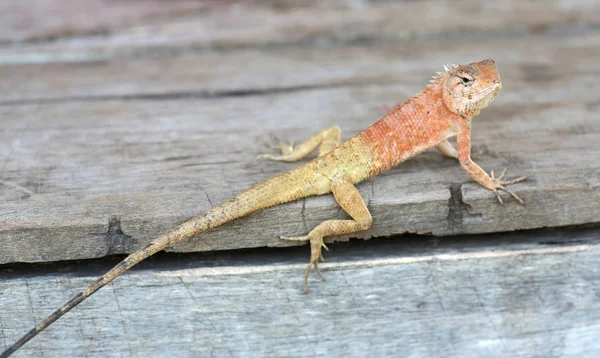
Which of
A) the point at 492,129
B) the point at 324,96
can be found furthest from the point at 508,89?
the point at 324,96

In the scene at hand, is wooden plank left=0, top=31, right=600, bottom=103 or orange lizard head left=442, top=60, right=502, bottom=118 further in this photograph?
wooden plank left=0, top=31, right=600, bottom=103

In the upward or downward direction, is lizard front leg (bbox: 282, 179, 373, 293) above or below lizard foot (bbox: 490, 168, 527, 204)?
below

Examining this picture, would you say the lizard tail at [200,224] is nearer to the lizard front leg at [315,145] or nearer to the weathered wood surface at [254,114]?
the weathered wood surface at [254,114]

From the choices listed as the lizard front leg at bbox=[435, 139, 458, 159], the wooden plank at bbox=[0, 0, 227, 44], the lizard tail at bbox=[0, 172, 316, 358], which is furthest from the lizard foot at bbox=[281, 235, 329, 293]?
the wooden plank at bbox=[0, 0, 227, 44]

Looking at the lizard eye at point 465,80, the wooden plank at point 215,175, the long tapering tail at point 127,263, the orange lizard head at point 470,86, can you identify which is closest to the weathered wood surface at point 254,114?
the wooden plank at point 215,175

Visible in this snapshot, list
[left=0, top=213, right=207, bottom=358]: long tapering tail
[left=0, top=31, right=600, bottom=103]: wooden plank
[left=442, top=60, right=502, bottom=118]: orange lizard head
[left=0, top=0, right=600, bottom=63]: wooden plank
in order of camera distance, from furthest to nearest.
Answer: [left=0, top=0, right=600, bottom=63]: wooden plank < [left=0, top=31, right=600, bottom=103]: wooden plank < [left=442, top=60, right=502, bottom=118]: orange lizard head < [left=0, top=213, right=207, bottom=358]: long tapering tail

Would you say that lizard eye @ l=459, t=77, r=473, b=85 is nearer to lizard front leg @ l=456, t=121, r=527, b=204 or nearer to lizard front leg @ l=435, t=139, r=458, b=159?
lizard front leg @ l=456, t=121, r=527, b=204

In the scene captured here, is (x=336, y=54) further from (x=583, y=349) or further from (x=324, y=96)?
(x=583, y=349)
